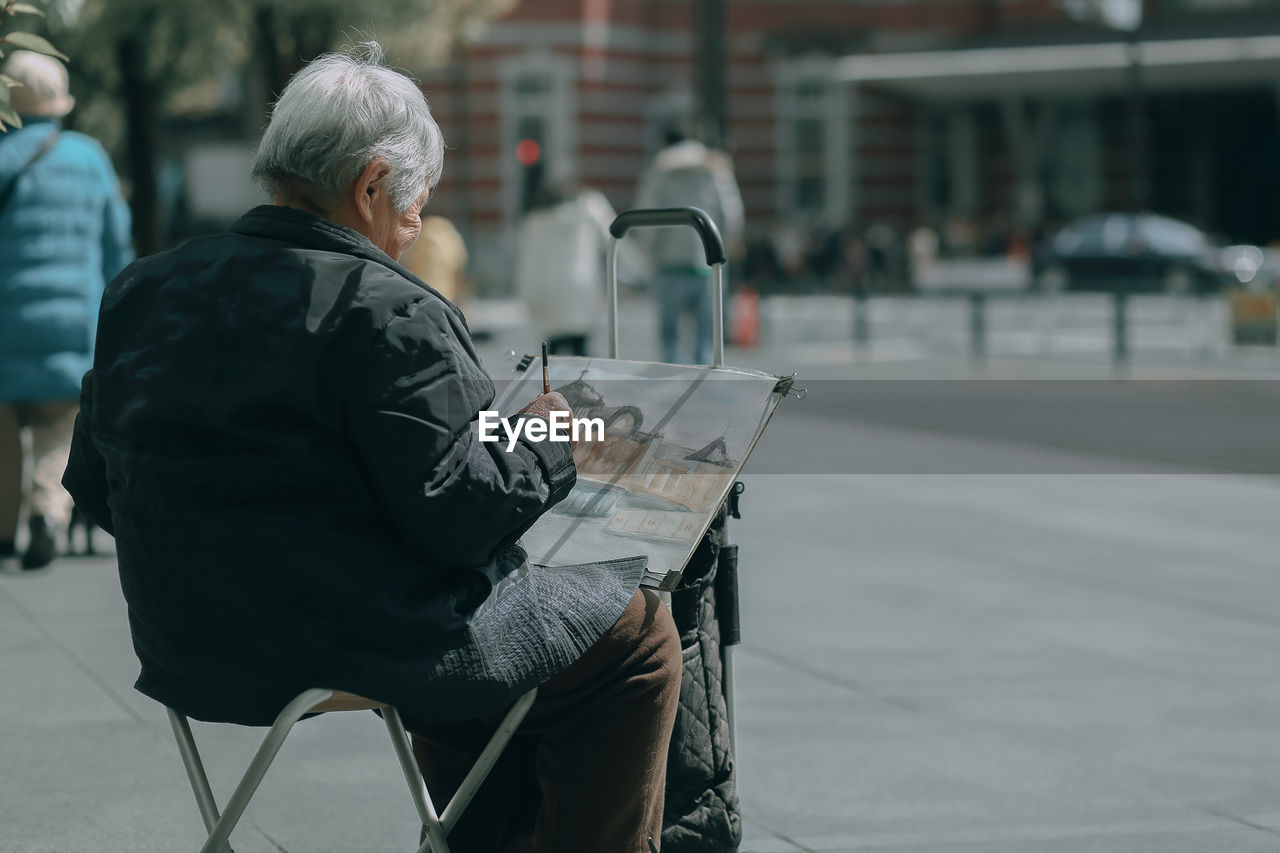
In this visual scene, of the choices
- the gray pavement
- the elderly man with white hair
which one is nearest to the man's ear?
the elderly man with white hair

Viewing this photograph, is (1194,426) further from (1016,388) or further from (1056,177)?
(1056,177)

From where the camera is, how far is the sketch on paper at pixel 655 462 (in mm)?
2916

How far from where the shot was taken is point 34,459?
6.71 m

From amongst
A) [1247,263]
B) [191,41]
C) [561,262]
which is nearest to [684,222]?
[561,262]

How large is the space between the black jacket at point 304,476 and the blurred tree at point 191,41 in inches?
547

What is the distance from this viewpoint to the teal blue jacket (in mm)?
6551

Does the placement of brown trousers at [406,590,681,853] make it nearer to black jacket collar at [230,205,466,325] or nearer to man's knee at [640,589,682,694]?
man's knee at [640,589,682,694]

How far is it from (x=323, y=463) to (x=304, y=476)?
0.11 ft

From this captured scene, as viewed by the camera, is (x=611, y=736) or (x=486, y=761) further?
(x=611, y=736)

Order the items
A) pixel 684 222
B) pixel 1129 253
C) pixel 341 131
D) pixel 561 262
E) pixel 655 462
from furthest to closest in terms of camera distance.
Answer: pixel 1129 253 → pixel 561 262 → pixel 684 222 → pixel 655 462 → pixel 341 131

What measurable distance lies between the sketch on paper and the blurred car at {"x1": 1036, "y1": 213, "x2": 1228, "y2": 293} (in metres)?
27.3

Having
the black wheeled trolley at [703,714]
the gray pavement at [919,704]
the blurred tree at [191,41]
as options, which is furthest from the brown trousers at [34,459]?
the blurred tree at [191,41]

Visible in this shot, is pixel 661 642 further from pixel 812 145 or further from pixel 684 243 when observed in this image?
pixel 812 145

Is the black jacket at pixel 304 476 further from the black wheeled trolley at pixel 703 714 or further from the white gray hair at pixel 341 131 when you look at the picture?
the black wheeled trolley at pixel 703 714
